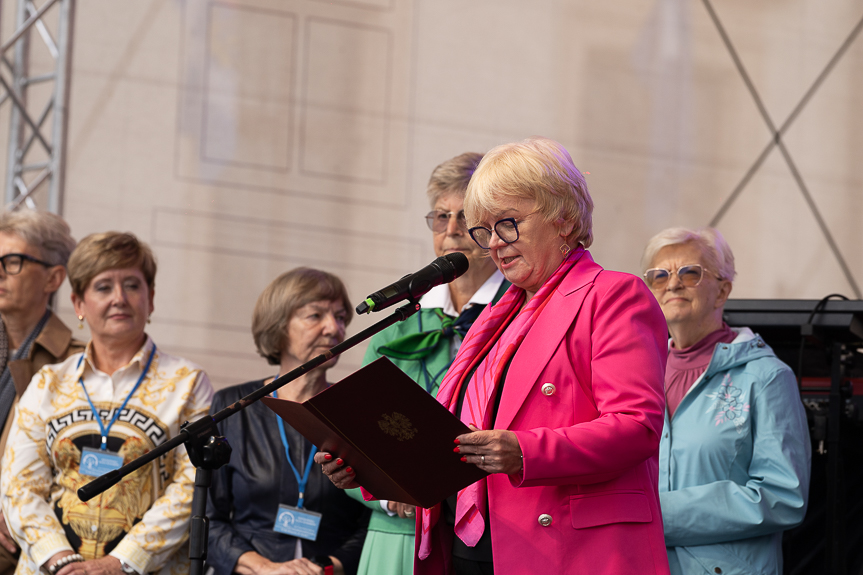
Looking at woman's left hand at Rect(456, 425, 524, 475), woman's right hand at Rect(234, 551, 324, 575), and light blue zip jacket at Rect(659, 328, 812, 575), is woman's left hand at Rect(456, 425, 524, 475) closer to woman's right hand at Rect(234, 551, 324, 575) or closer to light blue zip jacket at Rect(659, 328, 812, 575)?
light blue zip jacket at Rect(659, 328, 812, 575)

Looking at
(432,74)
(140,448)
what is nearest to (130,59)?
(432,74)

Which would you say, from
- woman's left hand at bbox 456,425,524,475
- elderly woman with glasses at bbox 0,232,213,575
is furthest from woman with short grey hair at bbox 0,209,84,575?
woman's left hand at bbox 456,425,524,475

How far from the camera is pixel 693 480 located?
2.44 m

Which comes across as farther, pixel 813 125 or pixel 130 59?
pixel 813 125

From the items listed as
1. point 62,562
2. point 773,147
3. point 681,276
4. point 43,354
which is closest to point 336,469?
point 62,562

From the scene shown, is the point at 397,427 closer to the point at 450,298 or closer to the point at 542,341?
the point at 542,341

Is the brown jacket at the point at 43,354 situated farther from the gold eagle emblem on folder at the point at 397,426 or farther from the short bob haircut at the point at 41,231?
the gold eagle emblem on folder at the point at 397,426

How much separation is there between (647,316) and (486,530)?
0.49 meters

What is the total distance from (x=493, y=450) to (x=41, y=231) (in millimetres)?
2619

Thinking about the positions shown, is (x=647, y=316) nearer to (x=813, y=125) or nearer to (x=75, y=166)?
(x=75, y=166)

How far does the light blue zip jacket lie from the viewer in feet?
7.64

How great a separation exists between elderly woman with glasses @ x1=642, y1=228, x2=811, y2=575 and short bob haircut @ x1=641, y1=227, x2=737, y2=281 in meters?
0.05

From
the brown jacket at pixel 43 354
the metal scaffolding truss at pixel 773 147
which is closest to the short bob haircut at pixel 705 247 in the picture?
the brown jacket at pixel 43 354

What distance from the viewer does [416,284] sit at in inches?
68.8
